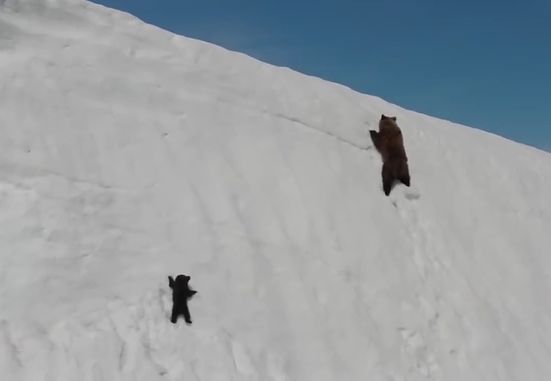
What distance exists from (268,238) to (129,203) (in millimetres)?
1355

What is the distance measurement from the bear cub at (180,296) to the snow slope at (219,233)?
8 cm

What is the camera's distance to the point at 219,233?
555 cm

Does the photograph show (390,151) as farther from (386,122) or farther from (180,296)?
(180,296)

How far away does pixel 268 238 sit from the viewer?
19.2 ft

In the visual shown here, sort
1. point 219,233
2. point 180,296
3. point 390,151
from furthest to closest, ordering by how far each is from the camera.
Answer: point 390,151, point 219,233, point 180,296

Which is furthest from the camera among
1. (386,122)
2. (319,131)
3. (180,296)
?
(386,122)

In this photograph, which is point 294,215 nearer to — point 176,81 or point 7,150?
point 176,81

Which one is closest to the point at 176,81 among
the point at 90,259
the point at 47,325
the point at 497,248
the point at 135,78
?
the point at 135,78

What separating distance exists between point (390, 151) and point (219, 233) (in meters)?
2.92

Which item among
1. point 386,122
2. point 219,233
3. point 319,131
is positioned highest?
point 386,122

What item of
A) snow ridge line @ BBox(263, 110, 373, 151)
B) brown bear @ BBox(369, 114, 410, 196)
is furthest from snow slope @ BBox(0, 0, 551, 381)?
brown bear @ BBox(369, 114, 410, 196)

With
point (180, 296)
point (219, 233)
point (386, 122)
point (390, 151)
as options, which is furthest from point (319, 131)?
point (180, 296)

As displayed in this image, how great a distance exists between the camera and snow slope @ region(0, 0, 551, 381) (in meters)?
4.57

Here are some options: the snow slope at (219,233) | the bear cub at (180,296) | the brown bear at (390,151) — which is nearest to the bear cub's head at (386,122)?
the brown bear at (390,151)
